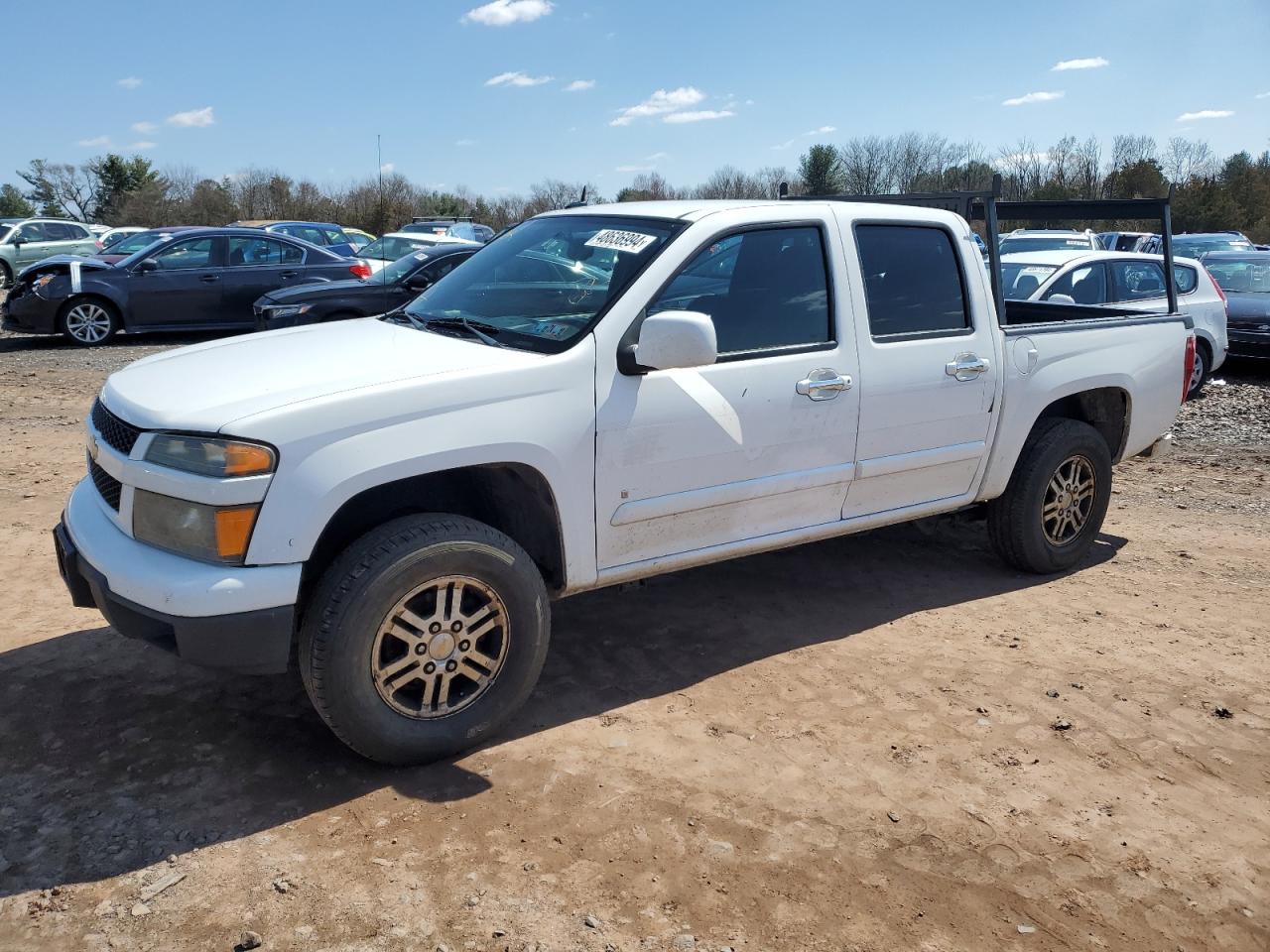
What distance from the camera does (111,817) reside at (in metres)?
3.28

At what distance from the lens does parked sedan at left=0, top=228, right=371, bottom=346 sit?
13.7m

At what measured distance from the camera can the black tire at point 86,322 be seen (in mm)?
13750

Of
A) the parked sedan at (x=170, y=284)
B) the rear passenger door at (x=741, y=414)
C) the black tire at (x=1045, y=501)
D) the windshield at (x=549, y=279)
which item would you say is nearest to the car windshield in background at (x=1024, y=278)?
the black tire at (x=1045, y=501)

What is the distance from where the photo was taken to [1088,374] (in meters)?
5.47

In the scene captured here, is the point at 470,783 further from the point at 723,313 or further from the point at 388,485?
the point at 723,313

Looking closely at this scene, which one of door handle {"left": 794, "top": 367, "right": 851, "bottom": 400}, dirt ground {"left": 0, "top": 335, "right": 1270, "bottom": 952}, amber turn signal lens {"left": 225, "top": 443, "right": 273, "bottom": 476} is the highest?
door handle {"left": 794, "top": 367, "right": 851, "bottom": 400}

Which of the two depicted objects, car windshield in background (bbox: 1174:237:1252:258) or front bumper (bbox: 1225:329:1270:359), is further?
car windshield in background (bbox: 1174:237:1252:258)

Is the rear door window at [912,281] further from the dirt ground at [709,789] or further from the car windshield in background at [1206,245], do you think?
the car windshield in background at [1206,245]

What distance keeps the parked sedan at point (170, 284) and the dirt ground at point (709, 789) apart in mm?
9725

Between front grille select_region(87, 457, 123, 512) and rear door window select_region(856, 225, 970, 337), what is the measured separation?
297 centimetres

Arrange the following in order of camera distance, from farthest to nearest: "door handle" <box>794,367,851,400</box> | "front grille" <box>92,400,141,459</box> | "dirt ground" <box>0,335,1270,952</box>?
1. "door handle" <box>794,367,851,400</box>
2. "front grille" <box>92,400,141,459</box>
3. "dirt ground" <box>0,335,1270,952</box>

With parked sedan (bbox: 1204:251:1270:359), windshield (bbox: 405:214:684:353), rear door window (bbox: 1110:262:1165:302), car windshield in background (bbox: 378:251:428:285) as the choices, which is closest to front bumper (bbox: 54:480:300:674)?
windshield (bbox: 405:214:684:353)

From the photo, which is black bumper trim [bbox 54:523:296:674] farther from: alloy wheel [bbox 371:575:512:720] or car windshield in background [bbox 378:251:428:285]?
car windshield in background [bbox 378:251:428:285]

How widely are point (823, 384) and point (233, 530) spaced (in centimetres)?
231
